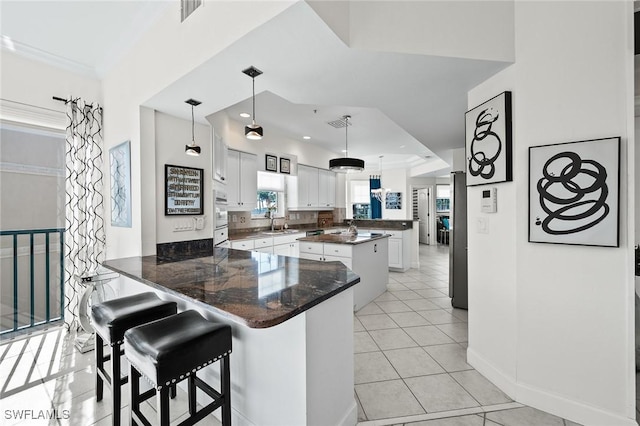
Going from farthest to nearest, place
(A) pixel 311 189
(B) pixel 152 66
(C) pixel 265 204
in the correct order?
(A) pixel 311 189 < (C) pixel 265 204 < (B) pixel 152 66

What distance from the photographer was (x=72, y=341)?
279cm

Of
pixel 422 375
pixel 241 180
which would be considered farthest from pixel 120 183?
pixel 422 375

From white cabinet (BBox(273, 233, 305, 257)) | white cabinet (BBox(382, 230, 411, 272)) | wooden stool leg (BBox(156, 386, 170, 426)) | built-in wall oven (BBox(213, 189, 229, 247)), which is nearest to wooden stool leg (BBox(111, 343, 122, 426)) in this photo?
wooden stool leg (BBox(156, 386, 170, 426))

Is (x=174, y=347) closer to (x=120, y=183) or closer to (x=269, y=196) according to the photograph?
(x=120, y=183)

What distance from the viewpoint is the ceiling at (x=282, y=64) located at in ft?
5.91

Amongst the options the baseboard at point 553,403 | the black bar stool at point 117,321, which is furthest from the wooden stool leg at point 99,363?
the baseboard at point 553,403

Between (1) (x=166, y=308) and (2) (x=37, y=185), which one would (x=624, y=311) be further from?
(2) (x=37, y=185)

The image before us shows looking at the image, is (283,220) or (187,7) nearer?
(187,7)

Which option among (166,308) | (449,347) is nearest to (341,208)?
(449,347)

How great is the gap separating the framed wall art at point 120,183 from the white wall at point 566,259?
3406 millimetres

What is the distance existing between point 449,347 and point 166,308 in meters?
2.48

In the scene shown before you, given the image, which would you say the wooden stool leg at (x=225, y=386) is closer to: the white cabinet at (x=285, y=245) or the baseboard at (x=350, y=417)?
the baseboard at (x=350, y=417)

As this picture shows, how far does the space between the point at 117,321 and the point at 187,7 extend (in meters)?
2.31

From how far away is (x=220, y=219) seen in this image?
11.8 ft
